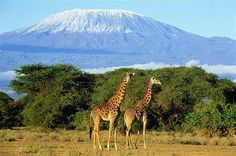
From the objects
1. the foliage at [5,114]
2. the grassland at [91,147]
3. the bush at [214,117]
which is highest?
the foliage at [5,114]

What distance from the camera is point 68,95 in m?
37.5

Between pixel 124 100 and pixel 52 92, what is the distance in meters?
3.68

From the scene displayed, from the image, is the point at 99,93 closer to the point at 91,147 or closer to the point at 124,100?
the point at 124,100

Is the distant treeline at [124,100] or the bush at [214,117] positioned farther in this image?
the distant treeline at [124,100]

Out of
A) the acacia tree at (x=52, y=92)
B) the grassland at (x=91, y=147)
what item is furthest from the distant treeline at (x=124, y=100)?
the grassland at (x=91, y=147)

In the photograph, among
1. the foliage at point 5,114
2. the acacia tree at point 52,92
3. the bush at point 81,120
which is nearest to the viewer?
the bush at point 81,120

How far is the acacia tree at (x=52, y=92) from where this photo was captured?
35344 mm

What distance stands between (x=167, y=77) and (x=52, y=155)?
76.9ft

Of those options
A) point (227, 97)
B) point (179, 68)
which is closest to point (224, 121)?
point (227, 97)

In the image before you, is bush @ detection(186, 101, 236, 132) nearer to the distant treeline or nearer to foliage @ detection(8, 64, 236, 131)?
the distant treeline

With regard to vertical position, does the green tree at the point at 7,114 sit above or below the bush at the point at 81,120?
above

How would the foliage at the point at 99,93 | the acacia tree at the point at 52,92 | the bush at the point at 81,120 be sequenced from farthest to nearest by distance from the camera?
the foliage at the point at 99,93
the acacia tree at the point at 52,92
the bush at the point at 81,120

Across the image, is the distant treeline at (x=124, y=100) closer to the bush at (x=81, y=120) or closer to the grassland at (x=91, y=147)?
the bush at (x=81, y=120)

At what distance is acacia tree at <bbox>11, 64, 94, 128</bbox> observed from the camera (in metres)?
35.3
